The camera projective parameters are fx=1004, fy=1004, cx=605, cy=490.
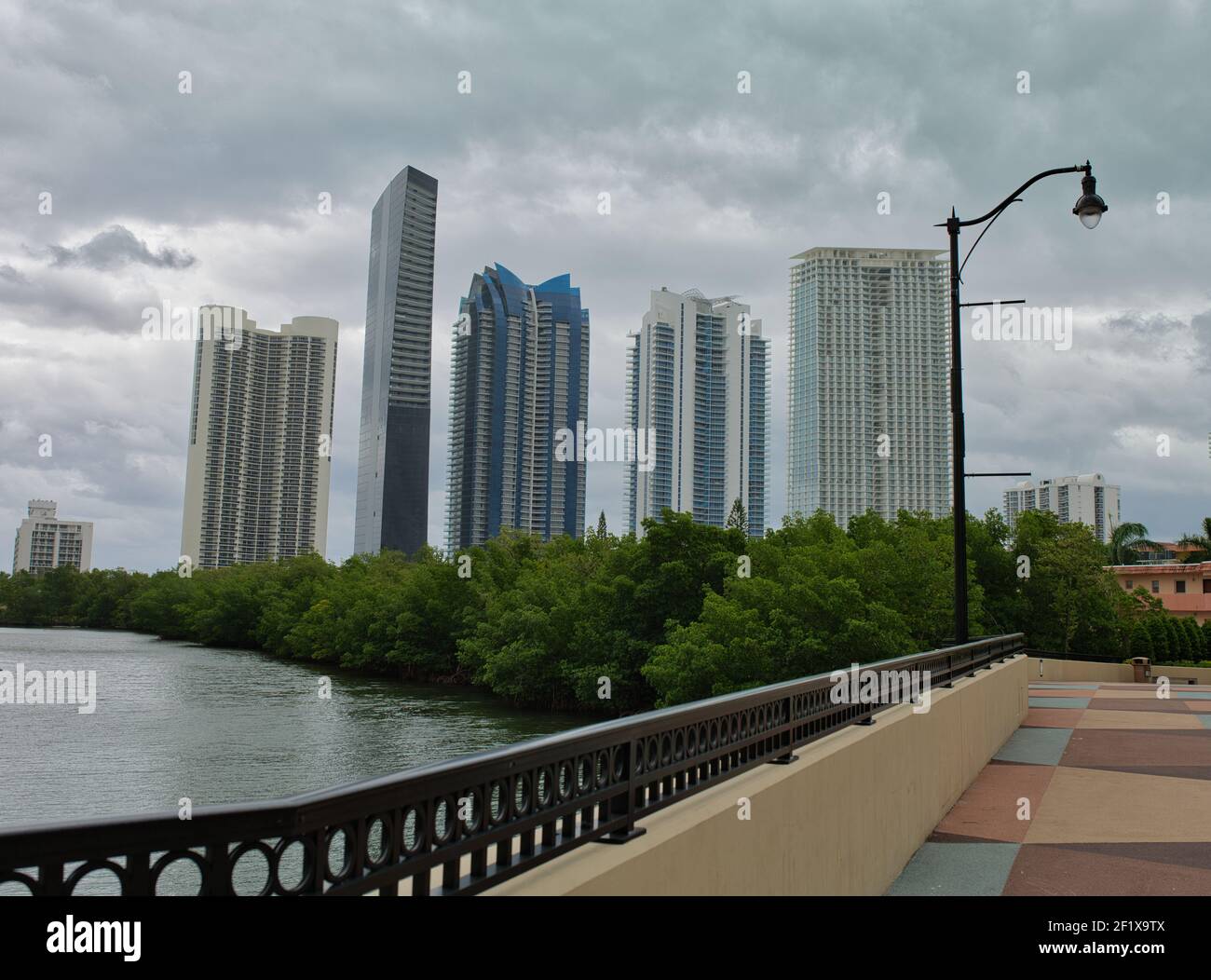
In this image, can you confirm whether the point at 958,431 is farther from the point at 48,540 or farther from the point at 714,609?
the point at 48,540

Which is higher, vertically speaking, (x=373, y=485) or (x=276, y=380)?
(x=276, y=380)

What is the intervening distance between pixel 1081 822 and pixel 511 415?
11447 centimetres

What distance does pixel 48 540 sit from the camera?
172875 millimetres

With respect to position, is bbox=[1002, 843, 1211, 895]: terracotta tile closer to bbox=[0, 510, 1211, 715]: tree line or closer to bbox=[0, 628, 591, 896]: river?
bbox=[0, 628, 591, 896]: river

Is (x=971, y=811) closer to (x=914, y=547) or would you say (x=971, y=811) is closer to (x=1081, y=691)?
(x=1081, y=691)

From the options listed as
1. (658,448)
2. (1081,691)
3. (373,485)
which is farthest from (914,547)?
(373,485)

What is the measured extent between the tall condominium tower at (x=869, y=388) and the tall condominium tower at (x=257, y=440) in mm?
60399

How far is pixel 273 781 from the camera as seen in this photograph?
24969 millimetres

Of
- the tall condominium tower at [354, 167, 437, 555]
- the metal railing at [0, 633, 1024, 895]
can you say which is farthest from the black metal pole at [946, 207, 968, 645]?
the tall condominium tower at [354, 167, 437, 555]

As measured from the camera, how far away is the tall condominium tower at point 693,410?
4518 inches

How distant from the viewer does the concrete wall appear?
3.21 metres

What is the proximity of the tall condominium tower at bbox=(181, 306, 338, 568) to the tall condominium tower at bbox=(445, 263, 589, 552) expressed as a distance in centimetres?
1856
